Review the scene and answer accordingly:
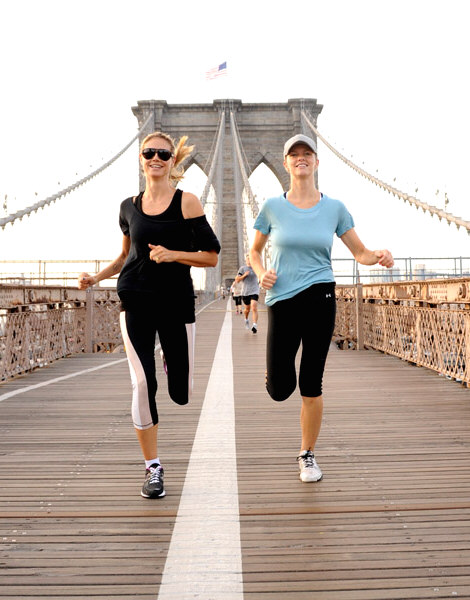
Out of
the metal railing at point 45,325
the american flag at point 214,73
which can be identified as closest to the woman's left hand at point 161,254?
the metal railing at point 45,325

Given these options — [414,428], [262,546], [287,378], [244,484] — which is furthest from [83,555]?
[414,428]

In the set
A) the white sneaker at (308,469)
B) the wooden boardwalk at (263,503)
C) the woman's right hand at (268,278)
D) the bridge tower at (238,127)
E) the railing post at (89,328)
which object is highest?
the bridge tower at (238,127)

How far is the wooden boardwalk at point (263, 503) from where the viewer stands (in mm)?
1862

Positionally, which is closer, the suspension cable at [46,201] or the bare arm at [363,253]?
the bare arm at [363,253]

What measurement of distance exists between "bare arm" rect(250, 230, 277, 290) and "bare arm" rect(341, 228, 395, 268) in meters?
0.39

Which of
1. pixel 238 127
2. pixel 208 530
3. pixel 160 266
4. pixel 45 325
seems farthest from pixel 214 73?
pixel 208 530

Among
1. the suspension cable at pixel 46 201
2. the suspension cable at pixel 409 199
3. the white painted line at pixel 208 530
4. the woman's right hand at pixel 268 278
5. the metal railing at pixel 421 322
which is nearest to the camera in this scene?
the white painted line at pixel 208 530

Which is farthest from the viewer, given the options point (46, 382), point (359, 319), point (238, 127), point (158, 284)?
point (238, 127)

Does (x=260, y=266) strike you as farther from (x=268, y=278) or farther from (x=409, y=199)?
(x=409, y=199)

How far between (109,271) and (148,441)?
777mm

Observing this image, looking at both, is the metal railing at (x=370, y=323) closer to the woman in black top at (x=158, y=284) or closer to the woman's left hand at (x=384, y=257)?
the woman's left hand at (x=384, y=257)

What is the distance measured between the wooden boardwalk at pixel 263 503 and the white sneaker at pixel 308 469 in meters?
0.03

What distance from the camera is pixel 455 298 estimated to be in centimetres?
571

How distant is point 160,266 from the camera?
2598 mm
